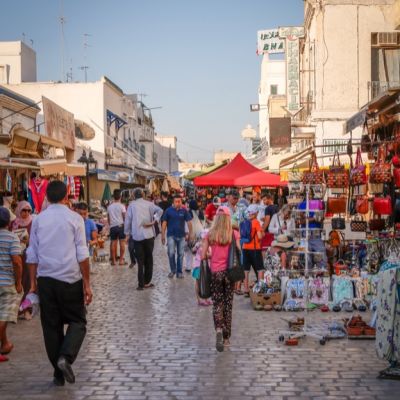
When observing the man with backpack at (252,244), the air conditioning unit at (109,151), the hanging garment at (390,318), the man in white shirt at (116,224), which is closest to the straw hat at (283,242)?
the man with backpack at (252,244)

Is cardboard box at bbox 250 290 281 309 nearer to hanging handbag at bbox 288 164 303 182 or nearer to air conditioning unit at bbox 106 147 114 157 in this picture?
hanging handbag at bbox 288 164 303 182

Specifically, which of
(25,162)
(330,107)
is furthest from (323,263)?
(330,107)

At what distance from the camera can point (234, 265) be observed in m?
8.28

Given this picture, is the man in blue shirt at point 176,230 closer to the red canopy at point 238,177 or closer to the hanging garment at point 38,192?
the hanging garment at point 38,192

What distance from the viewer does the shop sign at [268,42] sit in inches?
1655

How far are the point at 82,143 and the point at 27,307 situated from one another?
1119 inches

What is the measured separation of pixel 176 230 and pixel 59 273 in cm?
838

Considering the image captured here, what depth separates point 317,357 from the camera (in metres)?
7.60

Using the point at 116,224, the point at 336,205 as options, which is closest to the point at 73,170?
the point at 116,224

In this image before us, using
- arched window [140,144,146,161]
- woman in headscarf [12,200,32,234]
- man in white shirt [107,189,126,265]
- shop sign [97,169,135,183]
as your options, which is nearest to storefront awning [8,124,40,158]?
man in white shirt [107,189,126,265]

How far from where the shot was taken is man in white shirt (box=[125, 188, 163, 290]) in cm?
1334

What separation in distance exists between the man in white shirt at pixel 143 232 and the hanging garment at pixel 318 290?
11.5 feet

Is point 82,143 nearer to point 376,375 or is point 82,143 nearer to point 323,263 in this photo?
point 323,263

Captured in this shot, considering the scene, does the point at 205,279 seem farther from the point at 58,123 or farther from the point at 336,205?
the point at 58,123
